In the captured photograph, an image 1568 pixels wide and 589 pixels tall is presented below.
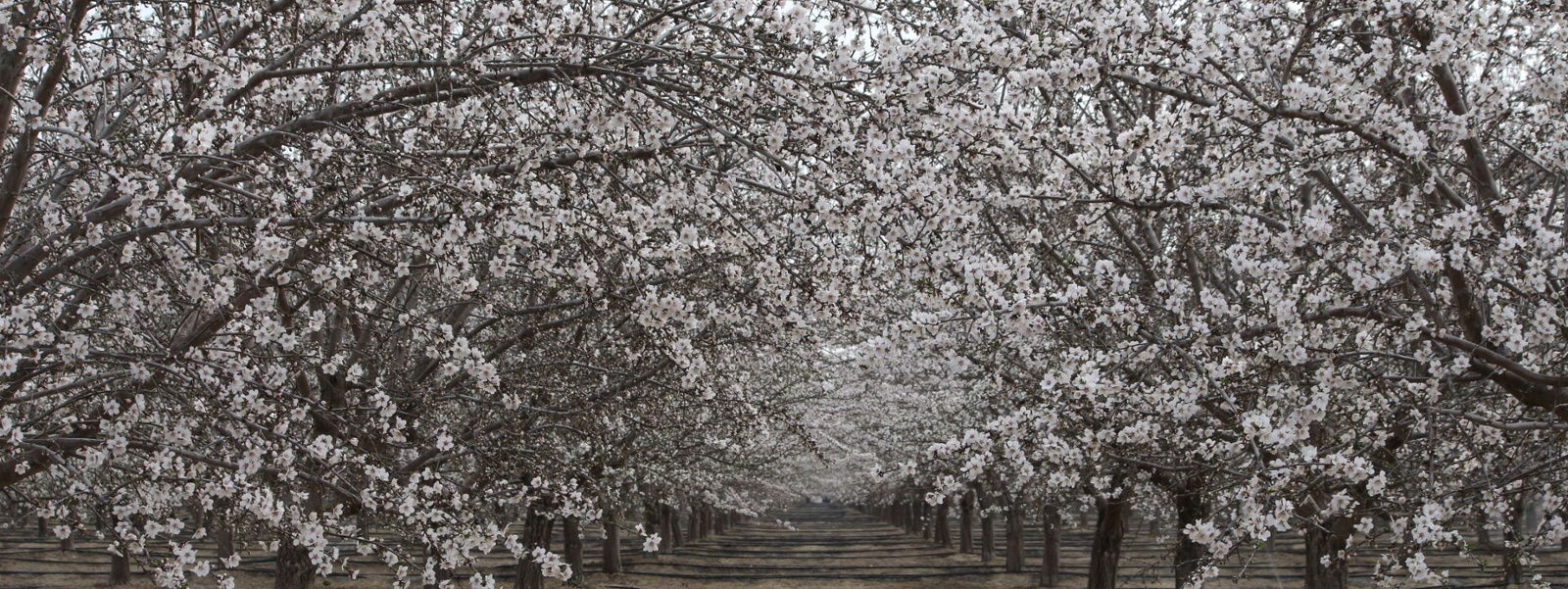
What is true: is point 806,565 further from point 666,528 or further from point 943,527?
point 943,527

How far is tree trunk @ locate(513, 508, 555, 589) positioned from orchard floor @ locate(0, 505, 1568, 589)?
10.9ft

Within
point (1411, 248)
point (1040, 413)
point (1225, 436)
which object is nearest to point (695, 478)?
point (1225, 436)

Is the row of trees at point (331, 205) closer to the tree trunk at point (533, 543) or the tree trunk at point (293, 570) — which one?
Answer: the tree trunk at point (293, 570)

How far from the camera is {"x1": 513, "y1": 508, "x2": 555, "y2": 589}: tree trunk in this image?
1703cm

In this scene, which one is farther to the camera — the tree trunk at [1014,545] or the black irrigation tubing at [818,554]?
the black irrigation tubing at [818,554]

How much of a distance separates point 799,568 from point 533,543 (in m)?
13.8

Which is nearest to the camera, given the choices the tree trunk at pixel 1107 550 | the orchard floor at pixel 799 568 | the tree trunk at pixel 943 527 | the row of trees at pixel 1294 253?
the row of trees at pixel 1294 253

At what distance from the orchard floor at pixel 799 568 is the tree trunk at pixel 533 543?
131 inches

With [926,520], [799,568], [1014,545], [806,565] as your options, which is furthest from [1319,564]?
[926,520]

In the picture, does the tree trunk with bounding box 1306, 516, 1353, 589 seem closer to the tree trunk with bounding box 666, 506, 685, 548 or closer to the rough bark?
the rough bark

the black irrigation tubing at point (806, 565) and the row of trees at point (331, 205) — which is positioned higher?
the row of trees at point (331, 205)

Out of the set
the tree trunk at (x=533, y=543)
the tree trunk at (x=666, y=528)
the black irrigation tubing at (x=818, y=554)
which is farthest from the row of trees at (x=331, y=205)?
the black irrigation tubing at (x=818, y=554)

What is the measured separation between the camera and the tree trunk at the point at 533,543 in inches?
671

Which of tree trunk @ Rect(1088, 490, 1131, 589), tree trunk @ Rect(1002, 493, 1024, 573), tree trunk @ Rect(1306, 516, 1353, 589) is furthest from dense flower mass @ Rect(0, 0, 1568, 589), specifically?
tree trunk @ Rect(1002, 493, 1024, 573)
